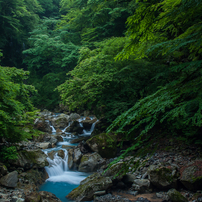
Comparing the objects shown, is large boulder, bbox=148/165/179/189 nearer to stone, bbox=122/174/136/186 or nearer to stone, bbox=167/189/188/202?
→ stone, bbox=167/189/188/202

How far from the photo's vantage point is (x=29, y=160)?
6.66m

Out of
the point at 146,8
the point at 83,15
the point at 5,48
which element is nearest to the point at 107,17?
the point at 83,15

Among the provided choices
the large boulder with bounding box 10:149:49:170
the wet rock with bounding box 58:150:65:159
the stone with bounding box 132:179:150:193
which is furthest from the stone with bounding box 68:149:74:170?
the stone with bounding box 132:179:150:193

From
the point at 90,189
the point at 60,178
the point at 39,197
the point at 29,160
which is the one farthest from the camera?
the point at 60,178

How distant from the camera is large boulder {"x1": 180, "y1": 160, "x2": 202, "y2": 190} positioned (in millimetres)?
4633

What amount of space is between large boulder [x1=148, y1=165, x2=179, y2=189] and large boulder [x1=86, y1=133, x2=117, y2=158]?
128 inches

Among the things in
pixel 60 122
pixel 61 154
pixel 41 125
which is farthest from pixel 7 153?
pixel 60 122

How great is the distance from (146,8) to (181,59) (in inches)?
287

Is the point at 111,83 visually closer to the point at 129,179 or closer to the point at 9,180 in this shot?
the point at 129,179

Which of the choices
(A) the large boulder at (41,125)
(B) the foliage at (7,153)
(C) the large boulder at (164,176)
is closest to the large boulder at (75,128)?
(A) the large boulder at (41,125)

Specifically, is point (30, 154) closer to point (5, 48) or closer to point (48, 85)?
point (48, 85)

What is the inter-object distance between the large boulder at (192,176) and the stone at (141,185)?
110cm

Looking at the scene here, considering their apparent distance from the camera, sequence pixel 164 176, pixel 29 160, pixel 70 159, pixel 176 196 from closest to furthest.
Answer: pixel 176 196 < pixel 164 176 < pixel 29 160 < pixel 70 159

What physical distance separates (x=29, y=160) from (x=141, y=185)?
4.47 metres
